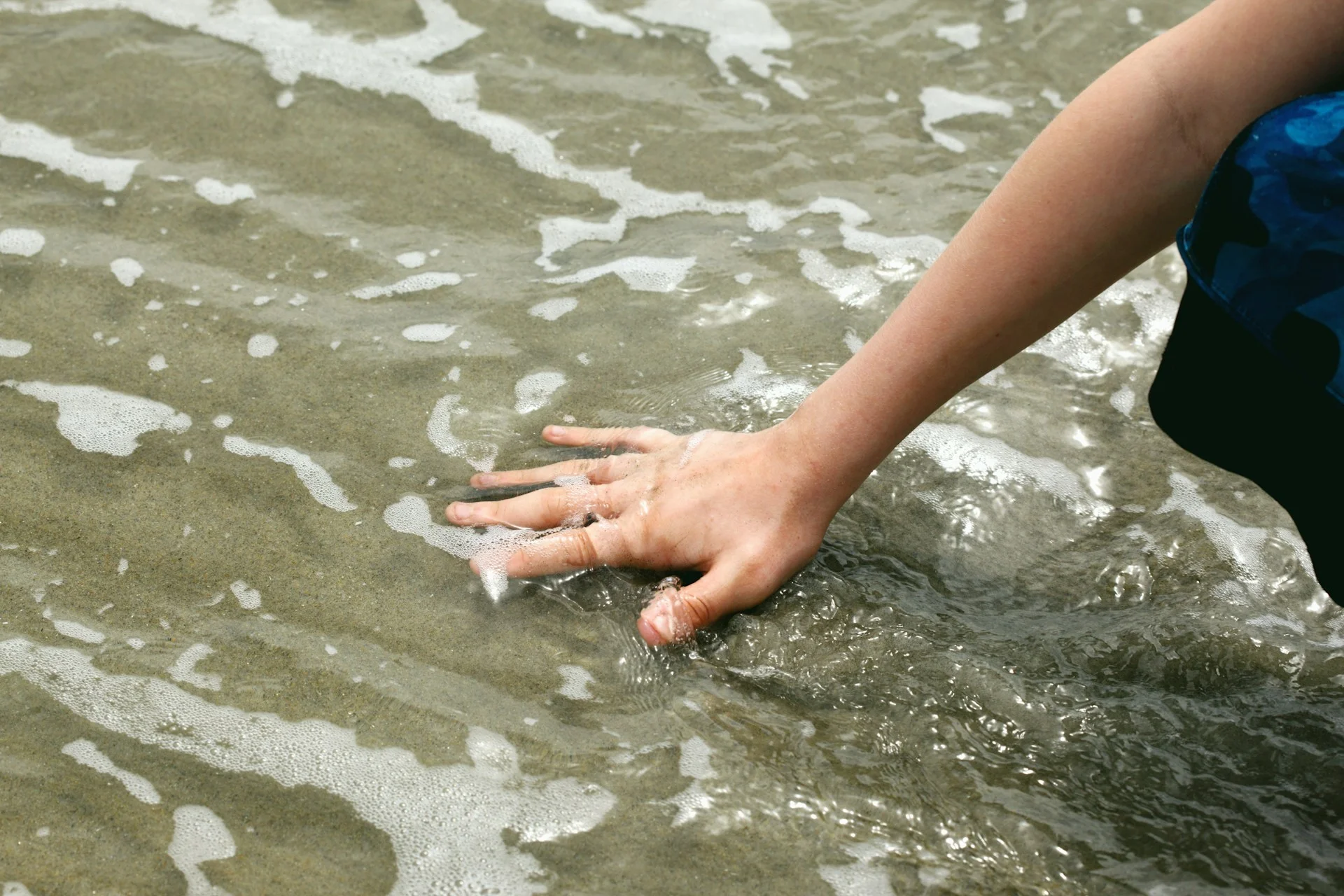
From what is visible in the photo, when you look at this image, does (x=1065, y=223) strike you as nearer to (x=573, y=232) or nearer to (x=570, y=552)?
(x=570, y=552)

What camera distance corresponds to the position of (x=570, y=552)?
2064 millimetres

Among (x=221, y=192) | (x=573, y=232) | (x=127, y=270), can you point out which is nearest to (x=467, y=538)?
(x=573, y=232)

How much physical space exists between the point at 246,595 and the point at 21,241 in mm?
1260

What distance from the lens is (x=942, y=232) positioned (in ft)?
9.42

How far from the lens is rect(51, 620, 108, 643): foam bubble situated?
187 centimetres

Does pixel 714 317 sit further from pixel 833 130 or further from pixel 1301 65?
pixel 1301 65

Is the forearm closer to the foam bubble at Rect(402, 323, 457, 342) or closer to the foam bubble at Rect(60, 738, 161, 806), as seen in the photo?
the foam bubble at Rect(402, 323, 457, 342)

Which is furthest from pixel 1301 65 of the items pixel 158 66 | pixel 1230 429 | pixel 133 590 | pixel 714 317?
pixel 158 66

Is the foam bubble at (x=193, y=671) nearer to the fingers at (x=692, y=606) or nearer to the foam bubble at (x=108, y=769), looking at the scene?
the foam bubble at (x=108, y=769)

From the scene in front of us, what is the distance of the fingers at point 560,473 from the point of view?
2209 mm

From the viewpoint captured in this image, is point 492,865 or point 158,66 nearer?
point 492,865

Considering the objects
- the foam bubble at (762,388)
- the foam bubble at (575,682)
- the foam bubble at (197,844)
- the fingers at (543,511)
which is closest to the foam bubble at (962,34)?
the foam bubble at (762,388)

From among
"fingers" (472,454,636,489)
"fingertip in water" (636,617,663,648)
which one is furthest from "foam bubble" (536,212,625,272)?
"fingertip in water" (636,617,663,648)

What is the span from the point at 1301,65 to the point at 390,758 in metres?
1.63
